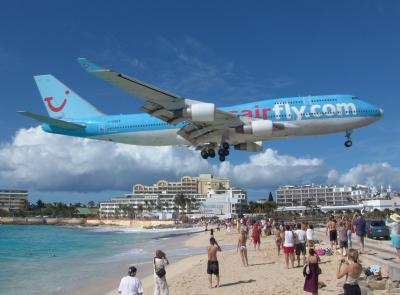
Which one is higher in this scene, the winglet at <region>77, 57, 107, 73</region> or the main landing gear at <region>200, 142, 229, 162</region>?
the winglet at <region>77, 57, 107, 73</region>

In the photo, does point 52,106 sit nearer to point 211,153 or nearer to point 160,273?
point 211,153

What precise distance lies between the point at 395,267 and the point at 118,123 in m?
27.9

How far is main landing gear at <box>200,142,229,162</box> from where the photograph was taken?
34500mm

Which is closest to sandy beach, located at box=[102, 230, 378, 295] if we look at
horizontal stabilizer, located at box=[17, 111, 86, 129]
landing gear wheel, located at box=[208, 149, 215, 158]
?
landing gear wheel, located at box=[208, 149, 215, 158]

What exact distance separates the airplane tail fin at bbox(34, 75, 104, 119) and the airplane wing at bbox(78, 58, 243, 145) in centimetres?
1145

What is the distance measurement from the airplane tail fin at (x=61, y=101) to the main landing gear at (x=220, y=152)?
35.9 feet

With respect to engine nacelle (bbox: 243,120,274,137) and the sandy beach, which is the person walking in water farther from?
engine nacelle (bbox: 243,120,274,137)

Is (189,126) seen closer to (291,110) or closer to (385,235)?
(291,110)

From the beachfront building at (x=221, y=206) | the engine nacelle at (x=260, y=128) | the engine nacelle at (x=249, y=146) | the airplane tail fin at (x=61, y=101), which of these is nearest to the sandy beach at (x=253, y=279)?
the engine nacelle at (x=260, y=128)

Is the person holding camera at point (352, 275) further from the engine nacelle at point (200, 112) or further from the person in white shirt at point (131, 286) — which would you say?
the engine nacelle at point (200, 112)

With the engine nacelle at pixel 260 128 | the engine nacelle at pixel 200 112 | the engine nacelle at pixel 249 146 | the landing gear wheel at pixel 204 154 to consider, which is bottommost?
the landing gear wheel at pixel 204 154

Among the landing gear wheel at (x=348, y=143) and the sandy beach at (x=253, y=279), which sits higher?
the landing gear wheel at (x=348, y=143)

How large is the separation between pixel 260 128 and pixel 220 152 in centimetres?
525

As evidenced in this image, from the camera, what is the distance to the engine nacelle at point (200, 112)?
1156 inches
